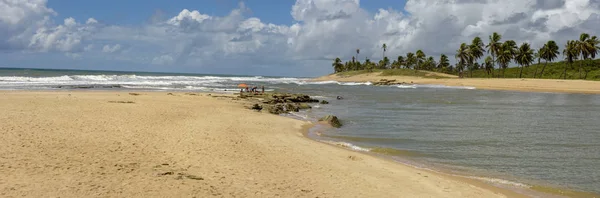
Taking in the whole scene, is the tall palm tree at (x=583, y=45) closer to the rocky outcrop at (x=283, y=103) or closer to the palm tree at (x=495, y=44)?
the palm tree at (x=495, y=44)

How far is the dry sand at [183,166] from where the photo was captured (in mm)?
7793

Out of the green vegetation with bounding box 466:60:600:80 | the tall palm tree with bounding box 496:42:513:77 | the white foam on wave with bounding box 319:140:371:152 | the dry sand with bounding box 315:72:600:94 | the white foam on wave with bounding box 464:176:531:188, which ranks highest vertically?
the tall palm tree with bounding box 496:42:513:77

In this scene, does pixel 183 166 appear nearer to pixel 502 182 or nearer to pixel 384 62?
pixel 502 182

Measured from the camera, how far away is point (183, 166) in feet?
31.5

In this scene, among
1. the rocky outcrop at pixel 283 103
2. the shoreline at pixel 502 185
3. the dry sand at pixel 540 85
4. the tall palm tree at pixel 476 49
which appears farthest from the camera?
the tall palm tree at pixel 476 49

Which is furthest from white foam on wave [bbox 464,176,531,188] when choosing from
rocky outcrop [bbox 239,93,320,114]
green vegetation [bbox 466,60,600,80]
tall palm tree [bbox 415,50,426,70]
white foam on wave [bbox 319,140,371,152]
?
tall palm tree [bbox 415,50,426,70]

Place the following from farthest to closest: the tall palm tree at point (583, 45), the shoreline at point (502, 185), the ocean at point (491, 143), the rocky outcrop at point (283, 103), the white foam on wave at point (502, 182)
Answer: the tall palm tree at point (583, 45) < the rocky outcrop at point (283, 103) < the ocean at point (491, 143) < the white foam on wave at point (502, 182) < the shoreline at point (502, 185)

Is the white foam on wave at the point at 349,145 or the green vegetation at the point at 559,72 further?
the green vegetation at the point at 559,72

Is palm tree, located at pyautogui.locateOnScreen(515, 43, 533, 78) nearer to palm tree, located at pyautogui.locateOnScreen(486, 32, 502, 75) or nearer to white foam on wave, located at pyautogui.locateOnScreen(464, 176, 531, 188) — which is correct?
palm tree, located at pyautogui.locateOnScreen(486, 32, 502, 75)

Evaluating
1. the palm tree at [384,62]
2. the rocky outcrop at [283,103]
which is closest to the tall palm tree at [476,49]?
the palm tree at [384,62]

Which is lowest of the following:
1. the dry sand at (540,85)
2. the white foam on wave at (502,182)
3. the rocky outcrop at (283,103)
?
the white foam on wave at (502,182)

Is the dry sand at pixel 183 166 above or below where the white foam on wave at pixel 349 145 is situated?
above

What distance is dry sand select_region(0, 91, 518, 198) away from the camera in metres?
7.79

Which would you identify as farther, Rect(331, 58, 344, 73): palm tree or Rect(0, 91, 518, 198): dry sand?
Rect(331, 58, 344, 73): palm tree
